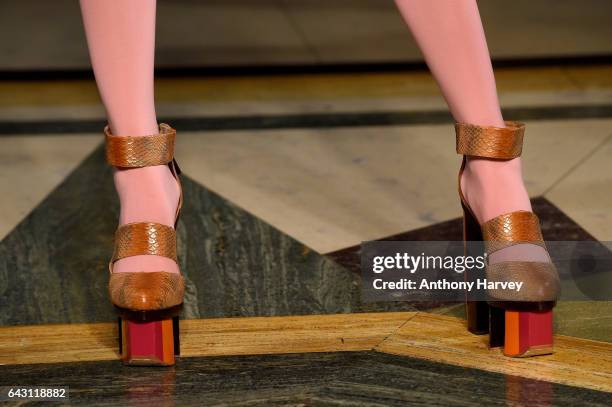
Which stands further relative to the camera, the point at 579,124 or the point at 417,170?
the point at 579,124

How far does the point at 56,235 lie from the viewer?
1.34 m

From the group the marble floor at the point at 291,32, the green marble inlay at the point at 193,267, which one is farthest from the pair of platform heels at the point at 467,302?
the marble floor at the point at 291,32

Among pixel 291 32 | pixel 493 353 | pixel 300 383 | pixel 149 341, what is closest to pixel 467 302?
pixel 493 353

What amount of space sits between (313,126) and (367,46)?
50cm

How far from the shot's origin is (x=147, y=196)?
1.06m

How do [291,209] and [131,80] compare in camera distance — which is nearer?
[131,80]

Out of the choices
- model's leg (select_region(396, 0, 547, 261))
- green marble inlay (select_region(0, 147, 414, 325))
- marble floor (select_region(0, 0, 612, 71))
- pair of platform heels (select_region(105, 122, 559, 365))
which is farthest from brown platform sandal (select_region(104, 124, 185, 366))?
marble floor (select_region(0, 0, 612, 71))

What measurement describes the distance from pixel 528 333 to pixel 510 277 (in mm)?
52

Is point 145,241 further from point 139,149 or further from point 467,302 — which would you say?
point 467,302

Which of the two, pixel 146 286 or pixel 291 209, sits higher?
pixel 291 209

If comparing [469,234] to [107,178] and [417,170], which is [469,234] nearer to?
[417,170]

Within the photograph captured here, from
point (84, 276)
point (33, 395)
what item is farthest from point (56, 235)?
point (33, 395)

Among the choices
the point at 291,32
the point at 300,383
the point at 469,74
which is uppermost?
the point at 291,32

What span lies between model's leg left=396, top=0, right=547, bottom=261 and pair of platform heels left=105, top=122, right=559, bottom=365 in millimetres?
14
